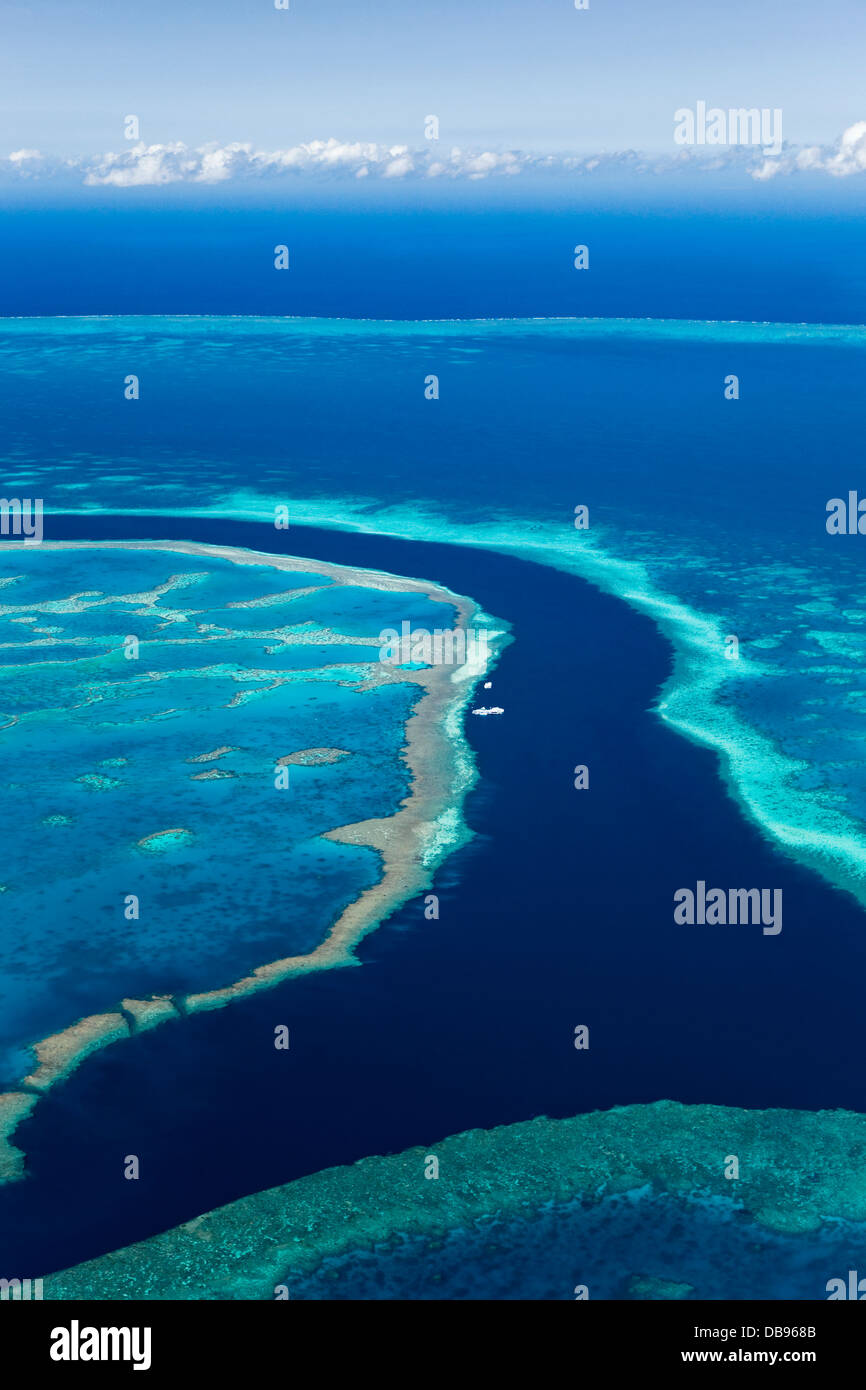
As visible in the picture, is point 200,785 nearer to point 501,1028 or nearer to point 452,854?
point 452,854

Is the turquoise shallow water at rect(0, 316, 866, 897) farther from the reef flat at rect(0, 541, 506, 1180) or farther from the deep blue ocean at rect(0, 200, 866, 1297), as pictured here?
the reef flat at rect(0, 541, 506, 1180)

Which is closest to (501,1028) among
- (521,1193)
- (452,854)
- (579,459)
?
(521,1193)

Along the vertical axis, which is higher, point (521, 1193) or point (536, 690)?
point (536, 690)

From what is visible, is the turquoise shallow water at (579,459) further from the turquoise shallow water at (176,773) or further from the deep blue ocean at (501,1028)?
the turquoise shallow water at (176,773)

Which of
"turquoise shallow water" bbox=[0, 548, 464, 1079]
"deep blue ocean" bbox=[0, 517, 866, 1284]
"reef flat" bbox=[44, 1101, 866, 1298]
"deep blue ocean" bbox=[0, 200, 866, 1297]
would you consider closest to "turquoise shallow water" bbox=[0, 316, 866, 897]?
"deep blue ocean" bbox=[0, 200, 866, 1297]

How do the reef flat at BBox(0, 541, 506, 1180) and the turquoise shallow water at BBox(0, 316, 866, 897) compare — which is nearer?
the reef flat at BBox(0, 541, 506, 1180)

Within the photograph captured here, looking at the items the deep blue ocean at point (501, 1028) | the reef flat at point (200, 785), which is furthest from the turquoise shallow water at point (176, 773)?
the deep blue ocean at point (501, 1028)

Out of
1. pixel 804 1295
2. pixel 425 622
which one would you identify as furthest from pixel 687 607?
pixel 804 1295
